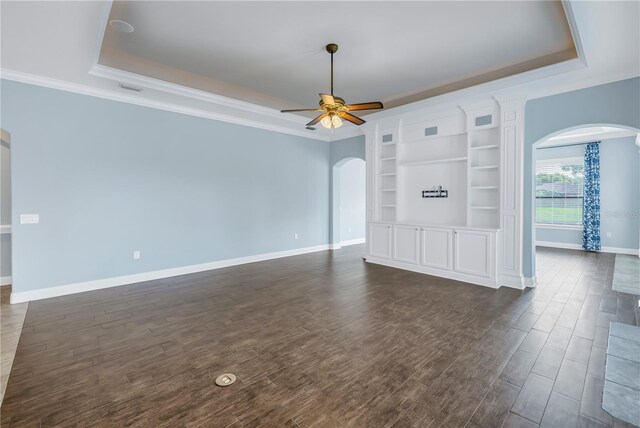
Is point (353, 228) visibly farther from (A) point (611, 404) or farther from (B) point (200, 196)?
(A) point (611, 404)

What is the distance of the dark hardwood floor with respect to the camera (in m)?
1.99

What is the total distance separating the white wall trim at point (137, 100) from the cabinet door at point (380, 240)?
9.40 ft

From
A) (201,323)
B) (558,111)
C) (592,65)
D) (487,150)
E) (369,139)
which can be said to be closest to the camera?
A: (201,323)

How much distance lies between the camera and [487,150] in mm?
5055

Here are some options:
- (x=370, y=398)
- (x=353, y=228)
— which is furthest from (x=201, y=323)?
(x=353, y=228)

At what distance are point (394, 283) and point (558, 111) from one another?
3513 millimetres

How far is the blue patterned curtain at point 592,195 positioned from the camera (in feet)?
24.4

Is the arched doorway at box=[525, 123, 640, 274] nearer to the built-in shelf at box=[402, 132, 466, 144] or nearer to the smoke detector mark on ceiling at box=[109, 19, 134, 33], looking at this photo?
the built-in shelf at box=[402, 132, 466, 144]

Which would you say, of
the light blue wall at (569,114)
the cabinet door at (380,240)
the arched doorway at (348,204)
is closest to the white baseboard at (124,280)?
the arched doorway at (348,204)

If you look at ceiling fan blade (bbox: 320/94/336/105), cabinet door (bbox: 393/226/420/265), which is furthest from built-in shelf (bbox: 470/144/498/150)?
ceiling fan blade (bbox: 320/94/336/105)

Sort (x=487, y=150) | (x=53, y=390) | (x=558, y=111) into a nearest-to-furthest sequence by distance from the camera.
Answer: (x=53, y=390)
(x=558, y=111)
(x=487, y=150)

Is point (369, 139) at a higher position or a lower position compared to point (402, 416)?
higher

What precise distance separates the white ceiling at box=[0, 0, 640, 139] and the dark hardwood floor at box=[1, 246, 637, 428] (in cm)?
302

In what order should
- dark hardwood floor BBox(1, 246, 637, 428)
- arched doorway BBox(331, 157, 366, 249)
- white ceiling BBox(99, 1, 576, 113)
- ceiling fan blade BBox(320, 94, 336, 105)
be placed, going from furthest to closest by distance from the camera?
arched doorway BBox(331, 157, 366, 249) < ceiling fan blade BBox(320, 94, 336, 105) < white ceiling BBox(99, 1, 576, 113) < dark hardwood floor BBox(1, 246, 637, 428)
